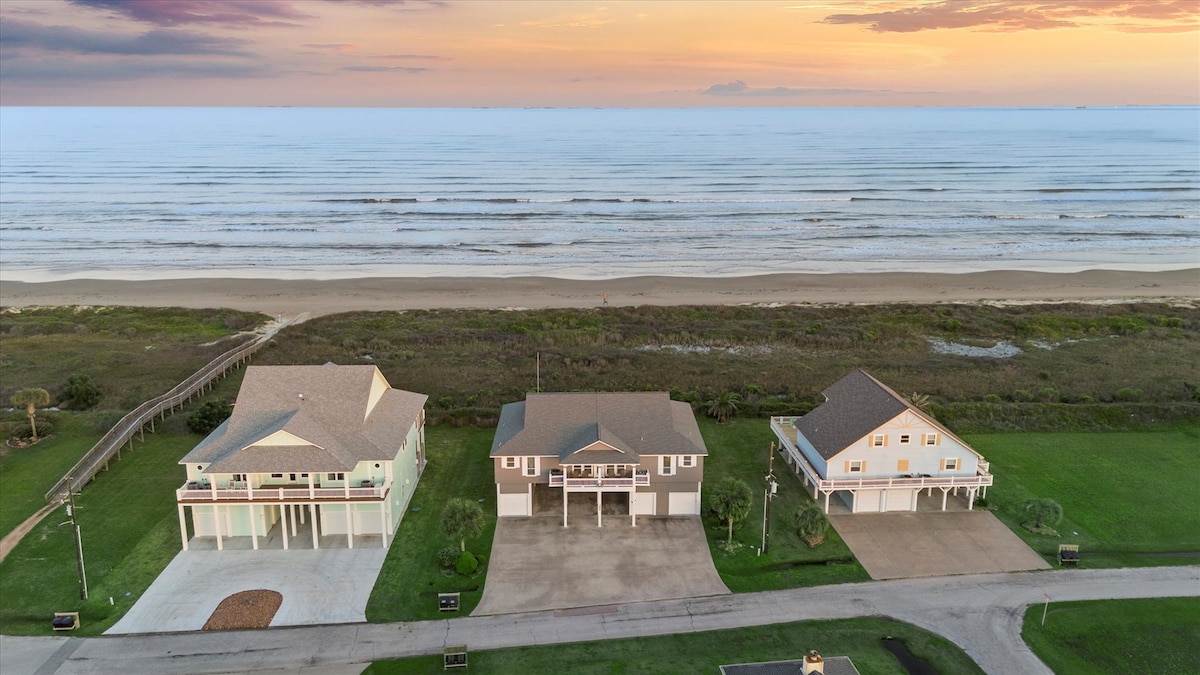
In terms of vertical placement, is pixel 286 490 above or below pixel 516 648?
above

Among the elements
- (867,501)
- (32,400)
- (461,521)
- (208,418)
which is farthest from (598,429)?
(32,400)

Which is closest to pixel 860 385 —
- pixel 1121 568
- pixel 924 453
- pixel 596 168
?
pixel 924 453

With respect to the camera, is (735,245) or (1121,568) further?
(735,245)

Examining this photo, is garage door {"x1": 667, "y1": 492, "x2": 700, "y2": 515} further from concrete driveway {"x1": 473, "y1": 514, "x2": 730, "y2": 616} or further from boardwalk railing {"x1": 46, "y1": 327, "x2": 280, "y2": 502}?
boardwalk railing {"x1": 46, "y1": 327, "x2": 280, "y2": 502}

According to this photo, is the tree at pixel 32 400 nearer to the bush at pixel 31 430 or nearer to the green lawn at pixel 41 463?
the bush at pixel 31 430

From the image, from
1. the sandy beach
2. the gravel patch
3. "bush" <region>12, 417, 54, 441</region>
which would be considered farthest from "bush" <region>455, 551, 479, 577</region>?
the sandy beach

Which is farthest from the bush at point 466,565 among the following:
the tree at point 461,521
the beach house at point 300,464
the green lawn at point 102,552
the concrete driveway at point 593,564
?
the green lawn at point 102,552

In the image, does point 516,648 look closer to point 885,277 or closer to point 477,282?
point 477,282
